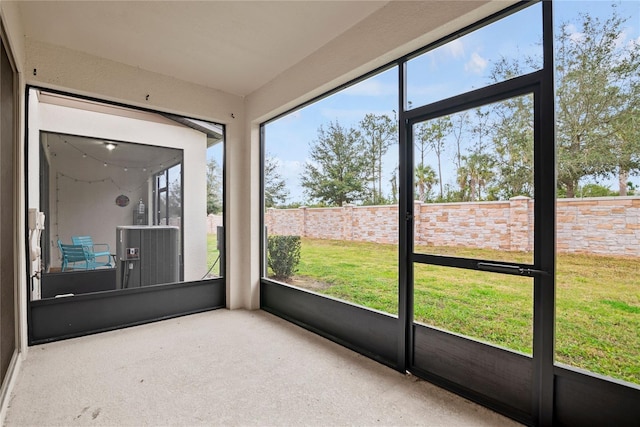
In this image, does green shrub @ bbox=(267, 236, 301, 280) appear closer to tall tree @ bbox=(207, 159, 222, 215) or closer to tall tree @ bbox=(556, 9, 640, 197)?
tall tree @ bbox=(207, 159, 222, 215)

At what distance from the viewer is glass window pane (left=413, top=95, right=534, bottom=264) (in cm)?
192

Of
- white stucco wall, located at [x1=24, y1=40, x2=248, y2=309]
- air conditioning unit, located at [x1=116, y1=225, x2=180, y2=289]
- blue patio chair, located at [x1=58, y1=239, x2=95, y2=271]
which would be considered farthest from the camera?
Answer: air conditioning unit, located at [x1=116, y1=225, x2=180, y2=289]

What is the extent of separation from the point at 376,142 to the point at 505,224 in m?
1.30

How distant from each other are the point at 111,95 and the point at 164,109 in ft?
1.73

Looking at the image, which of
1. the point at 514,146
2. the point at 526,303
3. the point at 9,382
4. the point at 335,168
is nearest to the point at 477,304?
the point at 526,303

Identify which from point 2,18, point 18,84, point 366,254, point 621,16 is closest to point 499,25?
point 621,16

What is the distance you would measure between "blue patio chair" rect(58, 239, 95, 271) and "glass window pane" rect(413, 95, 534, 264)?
337 centimetres

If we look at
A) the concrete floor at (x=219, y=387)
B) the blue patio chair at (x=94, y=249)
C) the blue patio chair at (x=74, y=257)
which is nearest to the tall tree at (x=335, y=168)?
the concrete floor at (x=219, y=387)

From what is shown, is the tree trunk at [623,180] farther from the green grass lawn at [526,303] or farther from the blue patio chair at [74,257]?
the blue patio chair at [74,257]

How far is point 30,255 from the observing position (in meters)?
2.92

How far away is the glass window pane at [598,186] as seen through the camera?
1583 mm

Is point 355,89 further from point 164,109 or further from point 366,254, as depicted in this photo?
point 164,109

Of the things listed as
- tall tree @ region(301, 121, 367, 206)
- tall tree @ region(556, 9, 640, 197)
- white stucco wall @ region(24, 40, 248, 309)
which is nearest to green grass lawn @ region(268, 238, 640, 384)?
tall tree @ region(556, 9, 640, 197)

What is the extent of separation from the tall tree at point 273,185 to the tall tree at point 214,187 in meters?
0.62
